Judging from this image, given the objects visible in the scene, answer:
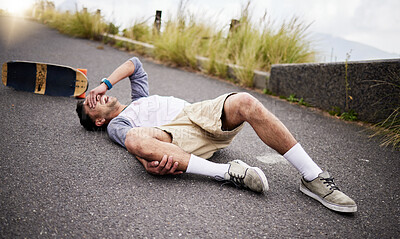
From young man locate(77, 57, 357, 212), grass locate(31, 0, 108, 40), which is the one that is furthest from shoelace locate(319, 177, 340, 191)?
grass locate(31, 0, 108, 40)

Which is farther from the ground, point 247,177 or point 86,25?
point 86,25

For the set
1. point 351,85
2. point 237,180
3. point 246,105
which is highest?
point 351,85

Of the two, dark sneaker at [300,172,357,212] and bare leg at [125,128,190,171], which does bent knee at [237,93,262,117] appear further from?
Result: dark sneaker at [300,172,357,212]

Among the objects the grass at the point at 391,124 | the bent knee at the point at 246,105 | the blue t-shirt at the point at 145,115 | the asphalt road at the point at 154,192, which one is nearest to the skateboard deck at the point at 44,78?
the asphalt road at the point at 154,192

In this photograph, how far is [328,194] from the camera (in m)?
1.79

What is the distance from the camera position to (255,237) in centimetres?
148

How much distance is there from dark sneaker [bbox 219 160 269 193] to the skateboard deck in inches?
95.1

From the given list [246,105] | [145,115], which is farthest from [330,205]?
[145,115]

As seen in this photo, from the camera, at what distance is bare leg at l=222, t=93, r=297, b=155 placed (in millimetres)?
1912

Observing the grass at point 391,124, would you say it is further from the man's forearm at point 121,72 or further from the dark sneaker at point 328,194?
the man's forearm at point 121,72

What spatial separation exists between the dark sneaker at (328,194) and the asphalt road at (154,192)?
1.9 inches

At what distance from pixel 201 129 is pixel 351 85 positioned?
8.26ft

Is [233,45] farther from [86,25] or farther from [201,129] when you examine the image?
[86,25]

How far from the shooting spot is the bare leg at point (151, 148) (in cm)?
192
